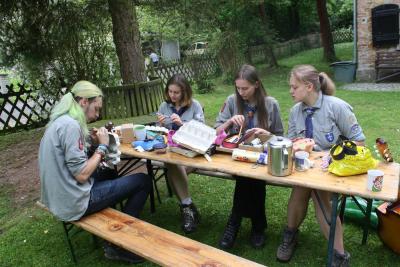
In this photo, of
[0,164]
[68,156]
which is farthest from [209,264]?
[0,164]

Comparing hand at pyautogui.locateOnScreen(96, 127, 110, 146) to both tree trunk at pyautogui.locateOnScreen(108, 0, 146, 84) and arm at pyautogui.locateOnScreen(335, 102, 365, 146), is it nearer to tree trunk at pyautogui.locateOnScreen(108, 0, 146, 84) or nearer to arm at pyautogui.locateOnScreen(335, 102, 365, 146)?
arm at pyautogui.locateOnScreen(335, 102, 365, 146)

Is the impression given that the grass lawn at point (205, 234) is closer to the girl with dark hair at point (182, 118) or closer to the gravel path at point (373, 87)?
the girl with dark hair at point (182, 118)

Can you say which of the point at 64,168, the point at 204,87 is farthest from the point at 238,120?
the point at 204,87

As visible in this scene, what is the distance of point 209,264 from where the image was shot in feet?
7.22

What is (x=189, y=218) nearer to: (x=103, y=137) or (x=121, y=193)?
(x=121, y=193)

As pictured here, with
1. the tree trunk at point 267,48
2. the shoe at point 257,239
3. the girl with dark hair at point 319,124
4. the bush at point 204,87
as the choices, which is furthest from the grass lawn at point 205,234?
the tree trunk at point 267,48

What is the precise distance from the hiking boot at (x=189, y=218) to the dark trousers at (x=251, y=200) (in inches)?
19.7

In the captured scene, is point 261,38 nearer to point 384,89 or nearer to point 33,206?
point 384,89

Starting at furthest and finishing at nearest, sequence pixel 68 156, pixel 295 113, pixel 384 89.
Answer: pixel 384 89, pixel 295 113, pixel 68 156

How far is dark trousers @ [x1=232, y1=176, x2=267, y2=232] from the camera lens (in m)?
3.12

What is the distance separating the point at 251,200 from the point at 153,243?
1.00m

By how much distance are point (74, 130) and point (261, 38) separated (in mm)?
15393

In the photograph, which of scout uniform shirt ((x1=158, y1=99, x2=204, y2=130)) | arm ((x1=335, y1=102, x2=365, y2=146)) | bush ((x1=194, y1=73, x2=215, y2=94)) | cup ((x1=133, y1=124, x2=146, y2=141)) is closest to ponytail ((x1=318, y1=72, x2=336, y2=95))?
arm ((x1=335, y1=102, x2=365, y2=146))

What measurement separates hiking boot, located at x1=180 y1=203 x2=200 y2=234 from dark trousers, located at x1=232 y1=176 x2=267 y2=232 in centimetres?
50
